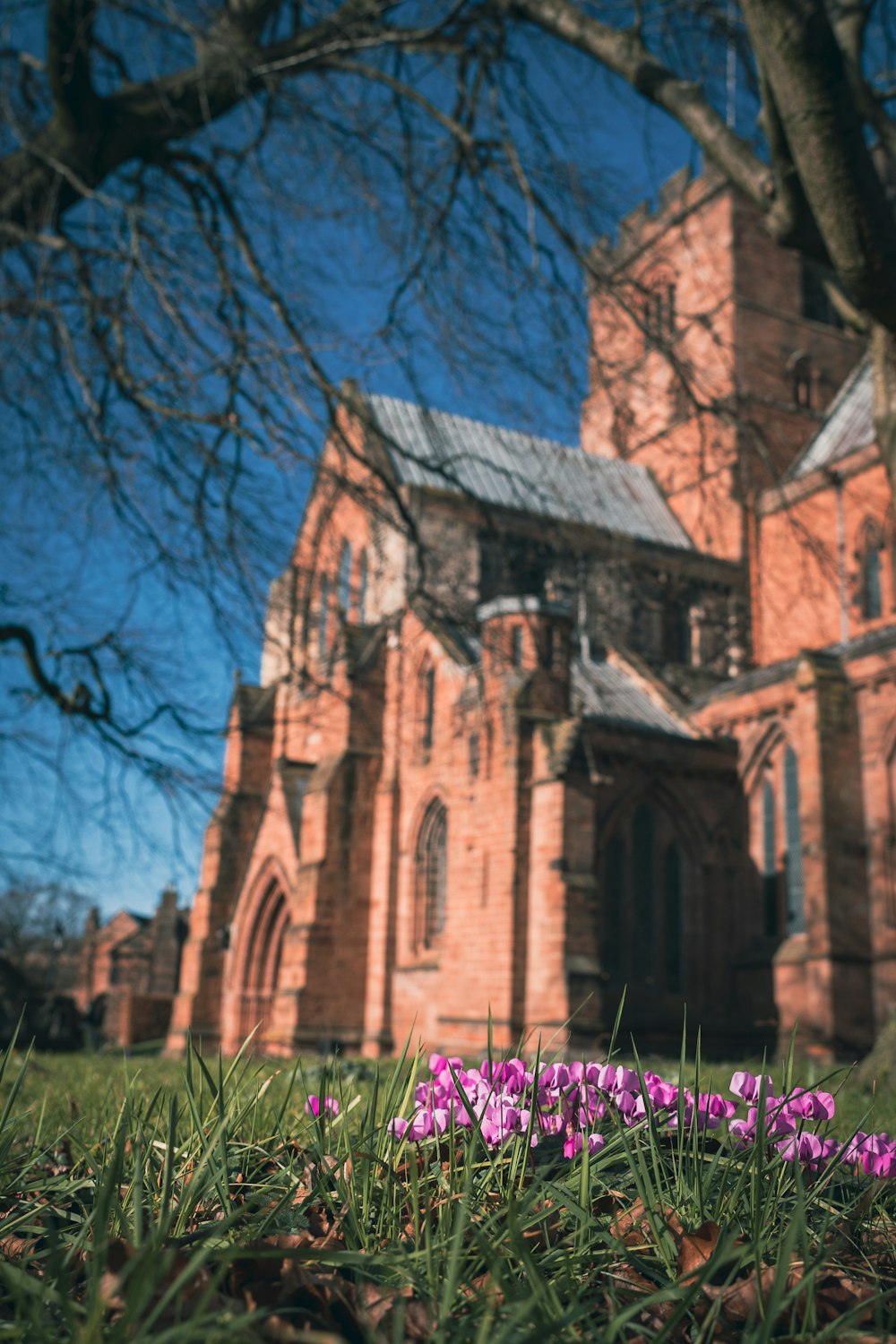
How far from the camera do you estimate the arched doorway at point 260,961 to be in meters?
25.7

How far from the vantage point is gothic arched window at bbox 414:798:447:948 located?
22438 millimetres

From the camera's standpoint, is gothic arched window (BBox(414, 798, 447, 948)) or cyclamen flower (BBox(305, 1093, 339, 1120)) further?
gothic arched window (BBox(414, 798, 447, 948))

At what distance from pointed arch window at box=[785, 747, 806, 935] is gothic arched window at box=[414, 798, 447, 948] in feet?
20.6

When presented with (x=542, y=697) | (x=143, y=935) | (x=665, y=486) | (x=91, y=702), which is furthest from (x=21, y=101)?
(x=143, y=935)

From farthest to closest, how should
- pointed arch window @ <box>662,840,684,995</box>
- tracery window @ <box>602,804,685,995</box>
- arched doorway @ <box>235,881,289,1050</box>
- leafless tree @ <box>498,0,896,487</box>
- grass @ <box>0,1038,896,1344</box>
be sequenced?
arched doorway @ <box>235,881,289,1050</box>
pointed arch window @ <box>662,840,684,995</box>
tracery window @ <box>602,804,685,995</box>
leafless tree @ <box>498,0,896,487</box>
grass @ <box>0,1038,896,1344</box>

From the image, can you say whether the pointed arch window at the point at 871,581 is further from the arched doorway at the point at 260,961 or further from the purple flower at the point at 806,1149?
the purple flower at the point at 806,1149

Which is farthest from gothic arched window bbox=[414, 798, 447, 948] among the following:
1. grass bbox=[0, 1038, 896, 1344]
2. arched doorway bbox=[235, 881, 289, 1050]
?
grass bbox=[0, 1038, 896, 1344]

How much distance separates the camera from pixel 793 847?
21594 millimetres

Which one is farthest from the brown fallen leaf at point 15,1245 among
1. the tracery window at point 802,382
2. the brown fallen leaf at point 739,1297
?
the tracery window at point 802,382

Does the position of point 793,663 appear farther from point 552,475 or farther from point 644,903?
point 552,475

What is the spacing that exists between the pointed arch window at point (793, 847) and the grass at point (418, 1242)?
62.3 feet

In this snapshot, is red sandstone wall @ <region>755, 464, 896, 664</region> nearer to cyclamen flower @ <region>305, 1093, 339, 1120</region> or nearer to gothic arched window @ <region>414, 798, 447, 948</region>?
gothic arched window @ <region>414, 798, 447, 948</region>

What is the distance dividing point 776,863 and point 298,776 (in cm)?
997

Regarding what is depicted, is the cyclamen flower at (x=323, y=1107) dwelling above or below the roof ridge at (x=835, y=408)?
below
